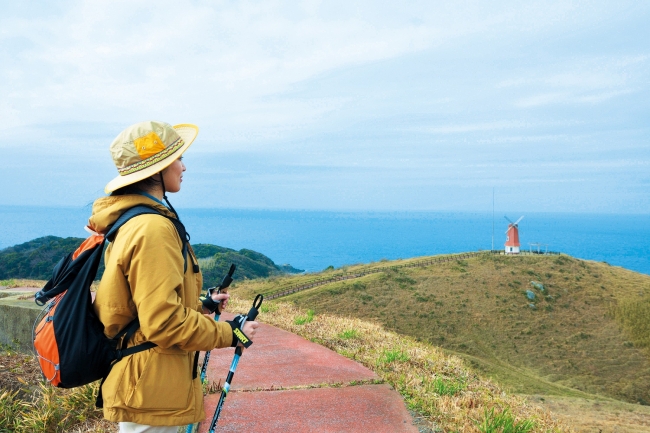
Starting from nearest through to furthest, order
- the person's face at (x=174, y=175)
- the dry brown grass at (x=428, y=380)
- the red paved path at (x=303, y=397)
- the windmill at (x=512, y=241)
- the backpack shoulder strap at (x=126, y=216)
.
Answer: the backpack shoulder strap at (x=126, y=216)
the person's face at (x=174, y=175)
the red paved path at (x=303, y=397)
the dry brown grass at (x=428, y=380)
the windmill at (x=512, y=241)

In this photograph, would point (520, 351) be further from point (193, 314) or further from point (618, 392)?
point (193, 314)

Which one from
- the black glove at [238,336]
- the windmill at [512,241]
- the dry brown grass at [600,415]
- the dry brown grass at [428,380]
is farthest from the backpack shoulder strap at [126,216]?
the windmill at [512,241]

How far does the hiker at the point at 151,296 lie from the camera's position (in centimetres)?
238

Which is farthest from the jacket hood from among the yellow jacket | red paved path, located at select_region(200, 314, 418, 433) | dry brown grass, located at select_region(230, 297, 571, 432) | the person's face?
dry brown grass, located at select_region(230, 297, 571, 432)

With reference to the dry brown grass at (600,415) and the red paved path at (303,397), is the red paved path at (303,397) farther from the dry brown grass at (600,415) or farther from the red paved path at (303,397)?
the dry brown grass at (600,415)

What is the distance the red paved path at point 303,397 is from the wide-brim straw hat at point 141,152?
228 cm

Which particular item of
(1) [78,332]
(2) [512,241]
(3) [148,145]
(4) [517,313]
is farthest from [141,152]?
(2) [512,241]

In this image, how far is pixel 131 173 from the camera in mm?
2629

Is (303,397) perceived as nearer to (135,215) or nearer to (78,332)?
(78,332)

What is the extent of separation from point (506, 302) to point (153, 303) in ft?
131

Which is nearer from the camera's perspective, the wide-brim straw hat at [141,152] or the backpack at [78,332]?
the backpack at [78,332]

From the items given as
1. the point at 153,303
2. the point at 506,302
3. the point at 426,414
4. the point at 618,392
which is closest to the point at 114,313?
the point at 153,303

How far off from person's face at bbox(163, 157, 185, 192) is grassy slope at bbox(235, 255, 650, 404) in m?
20.7

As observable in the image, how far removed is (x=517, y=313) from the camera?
37.9 meters
